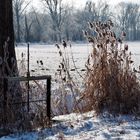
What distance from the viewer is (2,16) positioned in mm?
9055

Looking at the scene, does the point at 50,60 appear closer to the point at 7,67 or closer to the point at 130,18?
the point at 7,67

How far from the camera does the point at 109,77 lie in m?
7.62

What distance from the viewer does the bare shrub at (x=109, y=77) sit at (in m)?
7.45

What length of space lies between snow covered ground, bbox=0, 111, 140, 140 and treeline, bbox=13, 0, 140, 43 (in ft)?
280

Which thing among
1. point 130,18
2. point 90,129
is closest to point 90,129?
point 90,129

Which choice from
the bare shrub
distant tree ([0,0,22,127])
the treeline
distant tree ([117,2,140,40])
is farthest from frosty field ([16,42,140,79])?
distant tree ([117,2,140,40])

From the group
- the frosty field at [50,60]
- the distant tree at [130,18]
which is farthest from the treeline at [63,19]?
the frosty field at [50,60]

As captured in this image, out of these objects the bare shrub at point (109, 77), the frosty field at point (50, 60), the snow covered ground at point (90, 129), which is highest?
the bare shrub at point (109, 77)

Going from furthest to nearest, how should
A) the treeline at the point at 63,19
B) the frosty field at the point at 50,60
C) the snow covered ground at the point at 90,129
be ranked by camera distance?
1. the treeline at the point at 63,19
2. the frosty field at the point at 50,60
3. the snow covered ground at the point at 90,129

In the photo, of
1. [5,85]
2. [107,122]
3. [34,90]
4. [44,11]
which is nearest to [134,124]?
[107,122]

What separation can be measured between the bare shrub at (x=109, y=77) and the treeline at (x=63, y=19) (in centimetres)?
8434

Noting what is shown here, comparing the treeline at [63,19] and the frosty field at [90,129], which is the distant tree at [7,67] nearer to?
the frosty field at [90,129]

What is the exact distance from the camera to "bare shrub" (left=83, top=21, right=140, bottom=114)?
24.4 ft

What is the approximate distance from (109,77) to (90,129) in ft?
4.74
